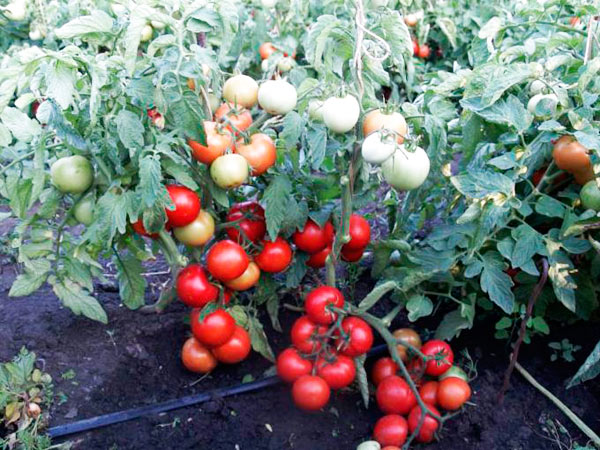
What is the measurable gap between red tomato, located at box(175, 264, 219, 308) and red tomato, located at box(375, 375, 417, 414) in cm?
58

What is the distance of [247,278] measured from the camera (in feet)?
5.71

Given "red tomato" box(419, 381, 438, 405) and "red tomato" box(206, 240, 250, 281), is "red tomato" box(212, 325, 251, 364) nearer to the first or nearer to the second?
"red tomato" box(206, 240, 250, 281)

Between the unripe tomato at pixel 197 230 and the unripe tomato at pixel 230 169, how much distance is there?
0.17 meters

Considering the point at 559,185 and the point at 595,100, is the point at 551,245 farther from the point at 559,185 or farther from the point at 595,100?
the point at 595,100

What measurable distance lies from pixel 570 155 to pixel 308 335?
0.90 metres

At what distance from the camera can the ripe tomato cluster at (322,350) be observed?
5.59 feet

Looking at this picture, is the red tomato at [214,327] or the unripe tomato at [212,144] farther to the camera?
the red tomato at [214,327]

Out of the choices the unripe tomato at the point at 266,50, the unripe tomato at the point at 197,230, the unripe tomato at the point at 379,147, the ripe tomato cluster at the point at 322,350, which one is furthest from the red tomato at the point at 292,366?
the unripe tomato at the point at 266,50

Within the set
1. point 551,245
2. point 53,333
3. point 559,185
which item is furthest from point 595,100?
point 53,333

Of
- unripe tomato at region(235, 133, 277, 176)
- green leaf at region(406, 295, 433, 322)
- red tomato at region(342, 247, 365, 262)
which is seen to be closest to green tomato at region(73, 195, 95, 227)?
unripe tomato at region(235, 133, 277, 176)

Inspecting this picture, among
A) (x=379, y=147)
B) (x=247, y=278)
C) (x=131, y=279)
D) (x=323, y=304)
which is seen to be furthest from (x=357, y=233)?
(x=131, y=279)

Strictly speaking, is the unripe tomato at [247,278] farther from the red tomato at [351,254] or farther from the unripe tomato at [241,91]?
the unripe tomato at [241,91]

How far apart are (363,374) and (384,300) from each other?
18.3 inches

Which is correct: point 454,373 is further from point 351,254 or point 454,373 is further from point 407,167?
point 407,167
